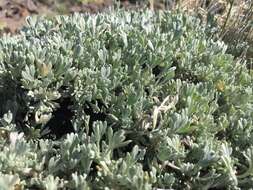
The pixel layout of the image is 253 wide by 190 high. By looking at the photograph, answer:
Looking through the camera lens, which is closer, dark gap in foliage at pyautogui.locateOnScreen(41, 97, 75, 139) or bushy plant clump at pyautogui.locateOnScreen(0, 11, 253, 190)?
bushy plant clump at pyautogui.locateOnScreen(0, 11, 253, 190)

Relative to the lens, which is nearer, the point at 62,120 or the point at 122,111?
the point at 122,111

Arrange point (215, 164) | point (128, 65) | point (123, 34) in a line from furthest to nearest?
point (123, 34) < point (128, 65) < point (215, 164)

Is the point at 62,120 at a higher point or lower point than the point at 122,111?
lower

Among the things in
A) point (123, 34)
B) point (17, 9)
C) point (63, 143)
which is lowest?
point (17, 9)

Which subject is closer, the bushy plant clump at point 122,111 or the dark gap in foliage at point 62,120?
the bushy plant clump at point 122,111

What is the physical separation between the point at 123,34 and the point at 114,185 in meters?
1.10

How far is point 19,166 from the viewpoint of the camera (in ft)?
7.66

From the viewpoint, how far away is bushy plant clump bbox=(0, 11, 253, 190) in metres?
2.37

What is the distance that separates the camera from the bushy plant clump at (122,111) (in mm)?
2373

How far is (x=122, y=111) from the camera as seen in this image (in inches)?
103

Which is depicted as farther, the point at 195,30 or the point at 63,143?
the point at 195,30

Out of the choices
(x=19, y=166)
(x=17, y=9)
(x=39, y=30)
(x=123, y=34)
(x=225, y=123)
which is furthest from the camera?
(x=17, y=9)

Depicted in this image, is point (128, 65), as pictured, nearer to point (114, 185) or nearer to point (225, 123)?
point (225, 123)

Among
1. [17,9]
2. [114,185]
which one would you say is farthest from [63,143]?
[17,9]
